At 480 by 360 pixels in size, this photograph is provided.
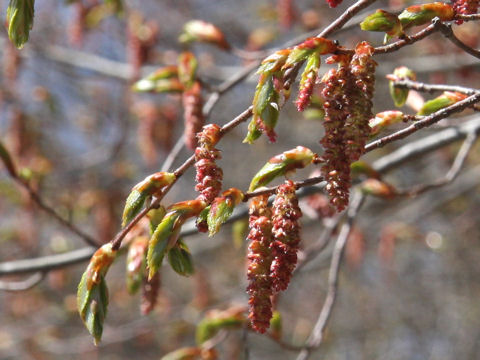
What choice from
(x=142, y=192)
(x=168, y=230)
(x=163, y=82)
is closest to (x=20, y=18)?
(x=142, y=192)

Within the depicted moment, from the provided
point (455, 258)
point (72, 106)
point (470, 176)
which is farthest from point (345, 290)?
point (72, 106)

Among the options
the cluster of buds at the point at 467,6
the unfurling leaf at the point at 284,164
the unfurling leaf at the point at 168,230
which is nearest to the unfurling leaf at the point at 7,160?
the unfurling leaf at the point at 168,230

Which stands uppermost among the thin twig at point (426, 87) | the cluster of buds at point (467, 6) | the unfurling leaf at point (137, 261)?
the cluster of buds at point (467, 6)

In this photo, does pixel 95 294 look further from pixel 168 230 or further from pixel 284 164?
pixel 284 164

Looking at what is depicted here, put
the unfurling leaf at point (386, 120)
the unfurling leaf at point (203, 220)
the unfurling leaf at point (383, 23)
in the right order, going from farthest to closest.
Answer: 1. the unfurling leaf at point (386, 120)
2. the unfurling leaf at point (203, 220)
3. the unfurling leaf at point (383, 23)

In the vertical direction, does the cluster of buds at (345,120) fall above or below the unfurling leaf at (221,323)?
above

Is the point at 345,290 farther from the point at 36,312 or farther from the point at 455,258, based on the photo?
the point at 36,312

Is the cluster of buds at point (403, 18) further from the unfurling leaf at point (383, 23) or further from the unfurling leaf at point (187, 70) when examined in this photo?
the unfurling leaf at point (187, 70)
